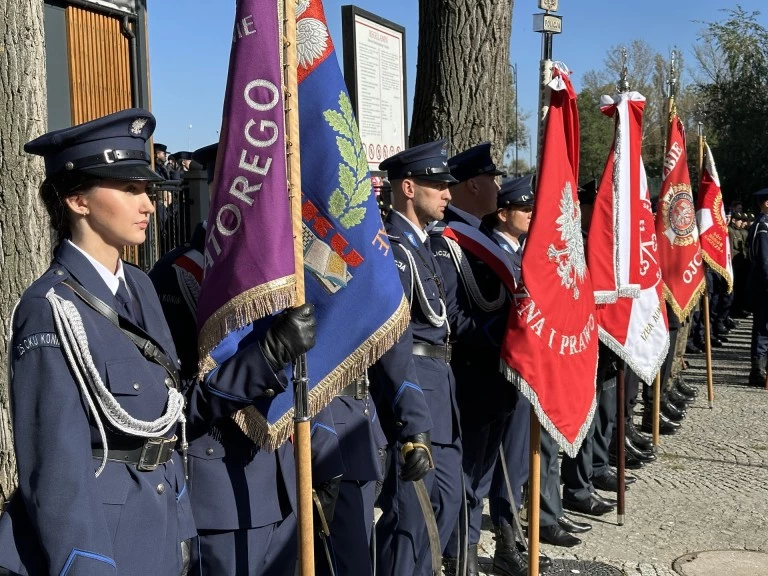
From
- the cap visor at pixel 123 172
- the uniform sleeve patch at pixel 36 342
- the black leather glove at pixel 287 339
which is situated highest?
the cap visor at pixel 123 172

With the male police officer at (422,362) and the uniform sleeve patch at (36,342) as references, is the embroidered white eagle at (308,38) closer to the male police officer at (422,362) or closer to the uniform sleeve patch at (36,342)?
the male police officer at (422,362)

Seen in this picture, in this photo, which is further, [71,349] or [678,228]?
[678,228]

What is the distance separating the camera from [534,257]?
477cm

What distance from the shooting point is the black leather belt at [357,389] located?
158 inches

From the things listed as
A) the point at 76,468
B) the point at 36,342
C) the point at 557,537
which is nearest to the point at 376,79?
the point at 557,537

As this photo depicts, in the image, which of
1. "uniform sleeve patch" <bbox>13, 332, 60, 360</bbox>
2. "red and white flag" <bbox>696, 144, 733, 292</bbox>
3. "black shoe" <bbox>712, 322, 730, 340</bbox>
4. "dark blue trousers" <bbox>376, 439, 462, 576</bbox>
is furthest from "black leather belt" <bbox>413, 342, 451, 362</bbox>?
"black shoe" <bbox>712, 322, 730, 340</bbox>

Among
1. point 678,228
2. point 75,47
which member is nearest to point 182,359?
point 678,228

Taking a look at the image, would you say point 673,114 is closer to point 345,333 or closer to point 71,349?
point 345,333

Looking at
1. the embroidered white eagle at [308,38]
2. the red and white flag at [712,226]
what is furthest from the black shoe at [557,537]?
the red and white flag at [712,226]

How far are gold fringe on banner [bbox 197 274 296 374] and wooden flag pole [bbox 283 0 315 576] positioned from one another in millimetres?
97

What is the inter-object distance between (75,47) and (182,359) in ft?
22.5

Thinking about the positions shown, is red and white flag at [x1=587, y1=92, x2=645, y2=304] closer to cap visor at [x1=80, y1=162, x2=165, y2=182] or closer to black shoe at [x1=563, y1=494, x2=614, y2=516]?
black shoe at [x1=563, y1=494, x2=614, y2=516]

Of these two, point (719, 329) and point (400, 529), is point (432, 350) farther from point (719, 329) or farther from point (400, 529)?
point (719, 329)

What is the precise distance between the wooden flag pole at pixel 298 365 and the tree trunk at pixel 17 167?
1.67 meters
